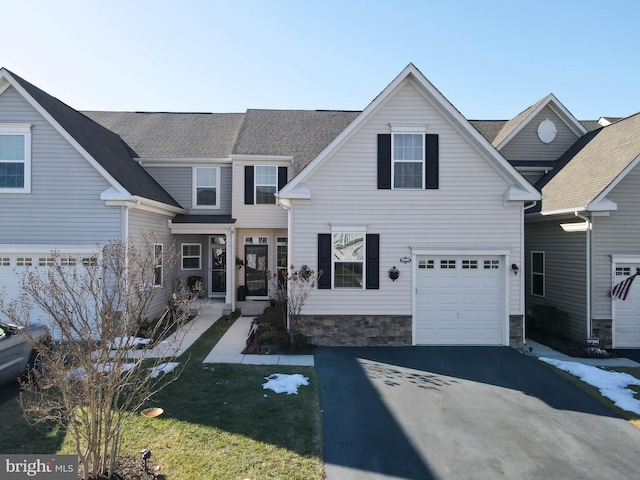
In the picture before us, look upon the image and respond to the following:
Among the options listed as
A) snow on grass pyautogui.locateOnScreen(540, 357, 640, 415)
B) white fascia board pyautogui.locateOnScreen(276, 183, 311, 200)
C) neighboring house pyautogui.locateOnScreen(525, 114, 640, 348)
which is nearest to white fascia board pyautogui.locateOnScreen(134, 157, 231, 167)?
white fascia board pyautogui.locateOnScreen(276, 183, 311, 200)

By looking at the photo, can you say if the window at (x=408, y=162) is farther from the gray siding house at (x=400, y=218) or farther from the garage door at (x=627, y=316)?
the garage door at (x=627, y=316)

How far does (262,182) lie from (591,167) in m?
11.5

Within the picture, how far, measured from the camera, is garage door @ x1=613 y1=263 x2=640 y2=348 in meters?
10.6

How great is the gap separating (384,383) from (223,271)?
9.99 m

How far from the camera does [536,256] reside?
43.1 ft

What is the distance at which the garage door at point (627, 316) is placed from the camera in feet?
34.7

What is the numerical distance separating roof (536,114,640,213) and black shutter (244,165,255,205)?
34.7 ft

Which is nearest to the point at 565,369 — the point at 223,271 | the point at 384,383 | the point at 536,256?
the point at 384,383

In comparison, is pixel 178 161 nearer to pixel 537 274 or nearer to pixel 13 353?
pixel 13 353

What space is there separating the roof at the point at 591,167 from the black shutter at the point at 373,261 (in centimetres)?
581

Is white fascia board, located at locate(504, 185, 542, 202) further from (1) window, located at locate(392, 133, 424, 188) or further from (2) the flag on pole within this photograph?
(2) the flag on pole

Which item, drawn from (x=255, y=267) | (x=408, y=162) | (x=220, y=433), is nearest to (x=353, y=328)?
(x=408, y=162)

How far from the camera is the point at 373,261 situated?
10281mm

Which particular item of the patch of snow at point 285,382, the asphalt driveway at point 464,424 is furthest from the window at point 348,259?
the patch of snow at point 285,382
